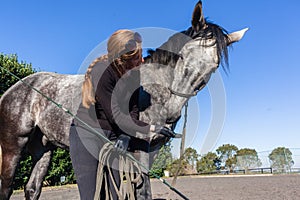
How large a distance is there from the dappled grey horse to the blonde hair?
0.91 metres

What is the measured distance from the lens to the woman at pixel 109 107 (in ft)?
7.36

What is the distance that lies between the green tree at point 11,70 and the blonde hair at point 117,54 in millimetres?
9888

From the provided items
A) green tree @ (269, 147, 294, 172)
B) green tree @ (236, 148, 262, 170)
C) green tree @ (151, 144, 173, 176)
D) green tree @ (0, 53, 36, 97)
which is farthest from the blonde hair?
green tree @ (236, 148, 262, 170)

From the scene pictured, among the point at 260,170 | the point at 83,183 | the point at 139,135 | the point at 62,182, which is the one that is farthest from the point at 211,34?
the point at 260,170

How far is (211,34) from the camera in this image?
3.38 metres

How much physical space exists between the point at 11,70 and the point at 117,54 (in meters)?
11.1

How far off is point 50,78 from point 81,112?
2.38 metres

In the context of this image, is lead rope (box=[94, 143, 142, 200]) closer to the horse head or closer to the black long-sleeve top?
the black long-sleeve top

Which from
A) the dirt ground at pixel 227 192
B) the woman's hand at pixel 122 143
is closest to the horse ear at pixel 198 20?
the woman's hand at pixel 122 143

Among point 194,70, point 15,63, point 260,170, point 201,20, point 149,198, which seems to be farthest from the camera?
point 260,170

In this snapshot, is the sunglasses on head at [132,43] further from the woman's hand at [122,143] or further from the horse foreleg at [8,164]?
the horse foreleg at [8,164]

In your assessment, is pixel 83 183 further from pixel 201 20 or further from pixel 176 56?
pixel 201 20

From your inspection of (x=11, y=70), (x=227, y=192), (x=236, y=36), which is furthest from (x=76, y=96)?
(x=11, y=70)

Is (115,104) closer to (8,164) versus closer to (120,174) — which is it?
(120,174)
